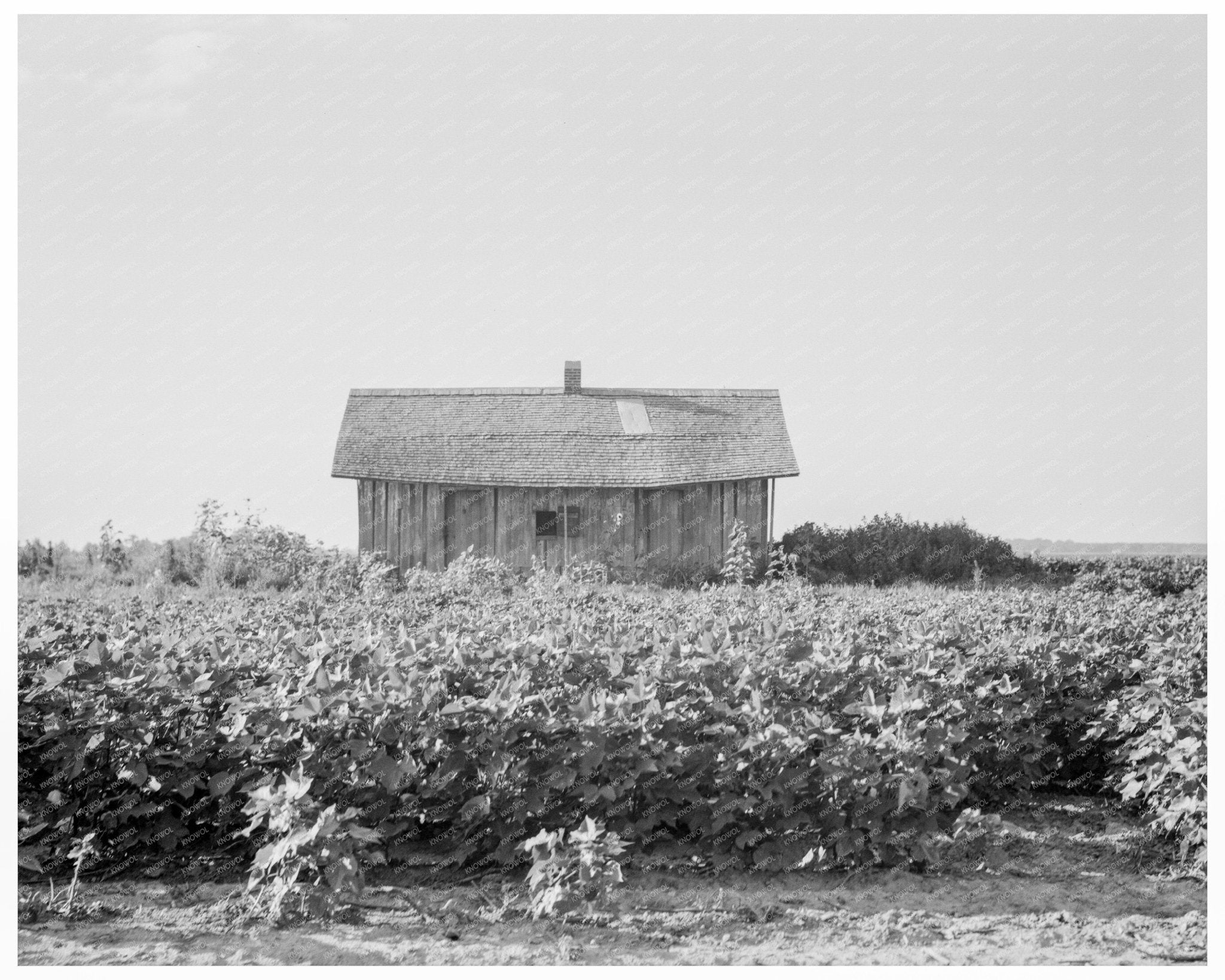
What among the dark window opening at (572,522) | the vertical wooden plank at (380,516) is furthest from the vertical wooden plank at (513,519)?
the vertical wooden plank at (380,516)

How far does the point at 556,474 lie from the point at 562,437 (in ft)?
3.39

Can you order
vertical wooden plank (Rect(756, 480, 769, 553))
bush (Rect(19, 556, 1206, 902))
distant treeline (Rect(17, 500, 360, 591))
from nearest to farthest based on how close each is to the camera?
bush (Rect(19, 556, 1206, 902)) < distant treeline (Rect(17, 500, 360, 591)) < vertical wooden plank (Rect(756, 480, 769, 553))

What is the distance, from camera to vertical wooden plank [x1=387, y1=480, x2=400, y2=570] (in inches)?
718

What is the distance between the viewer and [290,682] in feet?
15.7

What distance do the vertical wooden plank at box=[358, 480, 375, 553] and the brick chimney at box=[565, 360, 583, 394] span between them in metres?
3.87

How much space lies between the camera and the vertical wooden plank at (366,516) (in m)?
18.6

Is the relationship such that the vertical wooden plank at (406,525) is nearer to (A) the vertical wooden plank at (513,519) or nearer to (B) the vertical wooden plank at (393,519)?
(B) the vertical wooden plank at (393,519)

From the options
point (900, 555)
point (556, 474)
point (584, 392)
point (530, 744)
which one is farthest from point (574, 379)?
point (530, 744)

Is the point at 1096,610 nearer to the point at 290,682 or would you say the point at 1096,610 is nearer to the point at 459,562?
the point at 290,682

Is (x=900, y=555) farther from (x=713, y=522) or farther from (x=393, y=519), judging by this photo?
(x=393, y=519)

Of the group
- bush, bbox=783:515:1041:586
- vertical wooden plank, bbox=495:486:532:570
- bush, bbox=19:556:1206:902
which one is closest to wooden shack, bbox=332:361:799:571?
vertical wooden plank, bbox=495:486:532:570

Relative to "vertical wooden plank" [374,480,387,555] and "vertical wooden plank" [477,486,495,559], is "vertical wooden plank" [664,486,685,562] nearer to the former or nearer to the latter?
"vertical wooden plank" [477,486,495,559]
